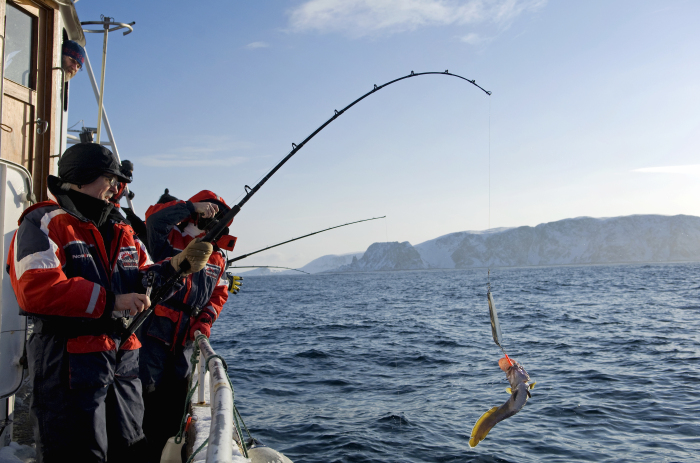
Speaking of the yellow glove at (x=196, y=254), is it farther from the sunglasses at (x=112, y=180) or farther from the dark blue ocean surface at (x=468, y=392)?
the dark blue ocean surface at (x=468, y=392)

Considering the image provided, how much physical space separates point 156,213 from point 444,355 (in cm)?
1013

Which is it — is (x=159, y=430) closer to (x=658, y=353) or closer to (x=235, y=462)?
(x=235, y=462)

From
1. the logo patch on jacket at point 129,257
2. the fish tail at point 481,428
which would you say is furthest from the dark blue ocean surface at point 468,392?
the logo patch on jacket at point 129,257

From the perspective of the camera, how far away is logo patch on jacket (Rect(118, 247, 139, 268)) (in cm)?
263

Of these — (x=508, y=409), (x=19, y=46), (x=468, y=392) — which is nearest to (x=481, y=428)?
(x=508, y=409)

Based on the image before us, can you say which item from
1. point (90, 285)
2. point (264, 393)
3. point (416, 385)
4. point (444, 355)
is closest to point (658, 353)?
point (444, 355)

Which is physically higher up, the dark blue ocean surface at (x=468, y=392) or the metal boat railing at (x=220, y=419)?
the metal boat railing at (x=220, y=419)

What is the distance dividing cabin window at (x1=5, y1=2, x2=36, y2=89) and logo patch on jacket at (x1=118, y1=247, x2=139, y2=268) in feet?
8.57

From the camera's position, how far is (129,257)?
2676 millimetres

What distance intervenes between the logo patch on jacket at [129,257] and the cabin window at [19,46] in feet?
8.57

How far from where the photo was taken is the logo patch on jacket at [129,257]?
2631mm

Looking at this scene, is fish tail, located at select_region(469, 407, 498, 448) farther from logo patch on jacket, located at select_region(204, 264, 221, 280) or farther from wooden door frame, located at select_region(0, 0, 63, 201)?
wooden door frame, located at select_region(0, 0, 63, 201)

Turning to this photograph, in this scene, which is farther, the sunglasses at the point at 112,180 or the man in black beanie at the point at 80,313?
the sunglasses at the point at 112,180

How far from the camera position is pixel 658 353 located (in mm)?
11812
